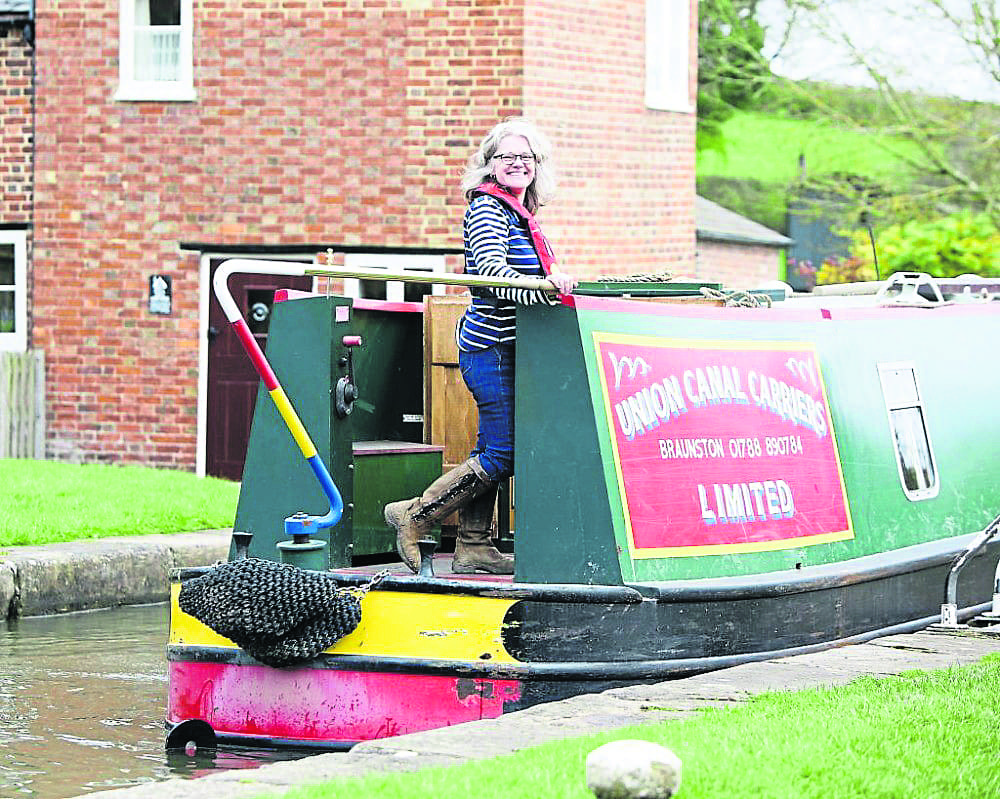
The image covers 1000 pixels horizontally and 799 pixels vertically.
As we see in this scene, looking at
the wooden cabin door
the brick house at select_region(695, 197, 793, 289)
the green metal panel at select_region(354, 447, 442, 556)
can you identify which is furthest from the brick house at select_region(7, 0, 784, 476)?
the green metal panel at select_region(354, 447, 442, 556)

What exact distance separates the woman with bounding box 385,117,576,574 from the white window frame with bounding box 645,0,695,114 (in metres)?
10.9

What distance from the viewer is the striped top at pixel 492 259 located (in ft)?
22.0

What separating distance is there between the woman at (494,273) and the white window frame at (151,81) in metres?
10.2

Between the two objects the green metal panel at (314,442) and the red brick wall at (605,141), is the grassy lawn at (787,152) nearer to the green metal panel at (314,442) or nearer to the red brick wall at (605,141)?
the red brick wall at (605,141)

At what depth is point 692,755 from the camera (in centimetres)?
491

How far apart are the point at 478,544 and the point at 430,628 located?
784 millimetres

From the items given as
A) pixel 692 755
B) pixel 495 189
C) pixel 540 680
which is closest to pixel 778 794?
pixel 692 755

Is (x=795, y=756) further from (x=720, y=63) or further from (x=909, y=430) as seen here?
(x=720, y=63)

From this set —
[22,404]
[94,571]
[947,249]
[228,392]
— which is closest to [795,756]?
[94,571]

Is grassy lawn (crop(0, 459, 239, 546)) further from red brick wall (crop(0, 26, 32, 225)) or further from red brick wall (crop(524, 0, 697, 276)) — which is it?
red brick wall (crop(524, 0, 697, 276))

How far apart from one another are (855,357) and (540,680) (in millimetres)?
2741

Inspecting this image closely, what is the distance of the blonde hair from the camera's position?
6871mm

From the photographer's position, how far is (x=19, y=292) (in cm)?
1725

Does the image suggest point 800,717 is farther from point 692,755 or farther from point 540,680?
point 540,680
